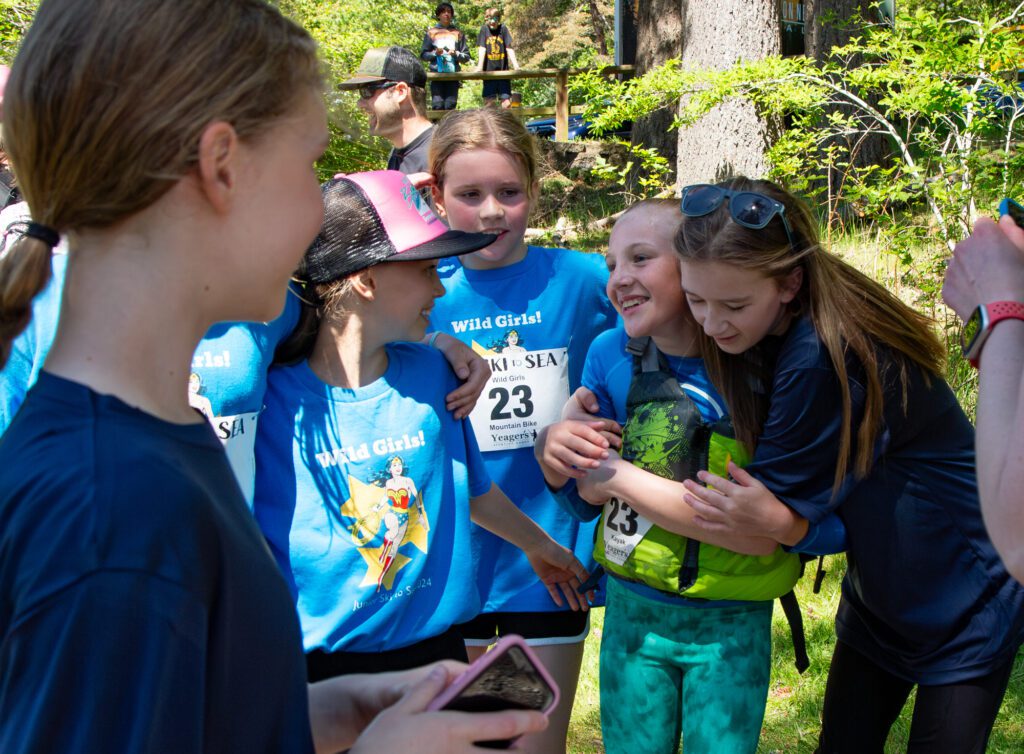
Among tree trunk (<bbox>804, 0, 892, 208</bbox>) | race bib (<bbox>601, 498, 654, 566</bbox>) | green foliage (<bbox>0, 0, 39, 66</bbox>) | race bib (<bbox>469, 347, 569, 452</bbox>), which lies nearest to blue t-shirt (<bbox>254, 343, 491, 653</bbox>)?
race bib (<bbox>601, 498, 654, 566</bbox>)

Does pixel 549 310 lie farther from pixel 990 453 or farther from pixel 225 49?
pixel 225 49

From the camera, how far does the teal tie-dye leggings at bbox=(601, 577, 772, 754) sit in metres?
2.67

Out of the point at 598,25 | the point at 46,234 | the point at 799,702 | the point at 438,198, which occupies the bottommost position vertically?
the point at 799,702

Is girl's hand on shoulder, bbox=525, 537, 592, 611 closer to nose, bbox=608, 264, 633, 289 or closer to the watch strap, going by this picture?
nose, bbox=608, 264, 633, 289

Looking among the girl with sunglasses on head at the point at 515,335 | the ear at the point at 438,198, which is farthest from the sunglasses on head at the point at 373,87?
the girl with sunglasses on head at the point at 515,335

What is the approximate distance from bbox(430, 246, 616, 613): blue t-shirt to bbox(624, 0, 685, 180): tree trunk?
27.6 ft

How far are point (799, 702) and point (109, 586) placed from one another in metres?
3.87

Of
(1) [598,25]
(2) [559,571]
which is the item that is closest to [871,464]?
(2) [559,571]

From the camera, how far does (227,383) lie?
2.62 meters

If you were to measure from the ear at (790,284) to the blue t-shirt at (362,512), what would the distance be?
1.00 meters

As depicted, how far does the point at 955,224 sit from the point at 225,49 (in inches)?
210

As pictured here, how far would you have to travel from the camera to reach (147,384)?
1.09 metres

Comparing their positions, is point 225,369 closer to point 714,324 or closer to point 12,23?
point 714,324

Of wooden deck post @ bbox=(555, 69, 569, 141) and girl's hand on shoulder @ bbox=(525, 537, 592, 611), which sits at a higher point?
wooden deck post @ bbox=(555, 69, 569, 141)
